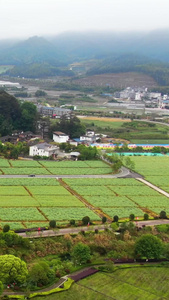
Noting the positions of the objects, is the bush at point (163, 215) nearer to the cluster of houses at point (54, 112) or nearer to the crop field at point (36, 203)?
the crop field at point (36, 203)

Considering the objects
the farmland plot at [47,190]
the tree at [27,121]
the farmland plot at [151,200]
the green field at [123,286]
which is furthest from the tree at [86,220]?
the tree at [27,121]

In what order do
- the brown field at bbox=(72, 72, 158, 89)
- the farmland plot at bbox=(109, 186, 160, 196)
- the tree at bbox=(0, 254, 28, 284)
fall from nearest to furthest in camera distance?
1. the tree at bbox=(0, 254, 28, 284)
2. the farmland plot at bbox=(109, 186, 160, 196)
3. the brown field at bbox=(72, 72, 158, 89)

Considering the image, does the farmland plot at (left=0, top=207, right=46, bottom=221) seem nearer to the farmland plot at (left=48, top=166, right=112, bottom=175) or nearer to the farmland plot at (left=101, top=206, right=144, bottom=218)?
the farmland plot at (left=101, top=206, right=144, bottom=218)

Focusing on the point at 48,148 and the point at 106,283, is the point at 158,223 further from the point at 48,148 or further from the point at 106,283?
the point at 48,148

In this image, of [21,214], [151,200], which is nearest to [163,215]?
[151,200]

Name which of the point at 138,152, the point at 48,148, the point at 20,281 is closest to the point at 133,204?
the point at 20,281

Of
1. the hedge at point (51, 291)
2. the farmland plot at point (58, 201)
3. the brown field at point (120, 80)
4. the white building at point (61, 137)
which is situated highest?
the brown field at point (120, 80)

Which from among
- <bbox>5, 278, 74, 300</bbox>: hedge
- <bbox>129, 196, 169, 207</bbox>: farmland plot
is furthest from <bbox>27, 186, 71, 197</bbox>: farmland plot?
<bbox>5, 278, 74, 300</bbox>: hedge

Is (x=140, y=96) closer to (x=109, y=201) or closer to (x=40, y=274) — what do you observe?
(x=109, y=201)
